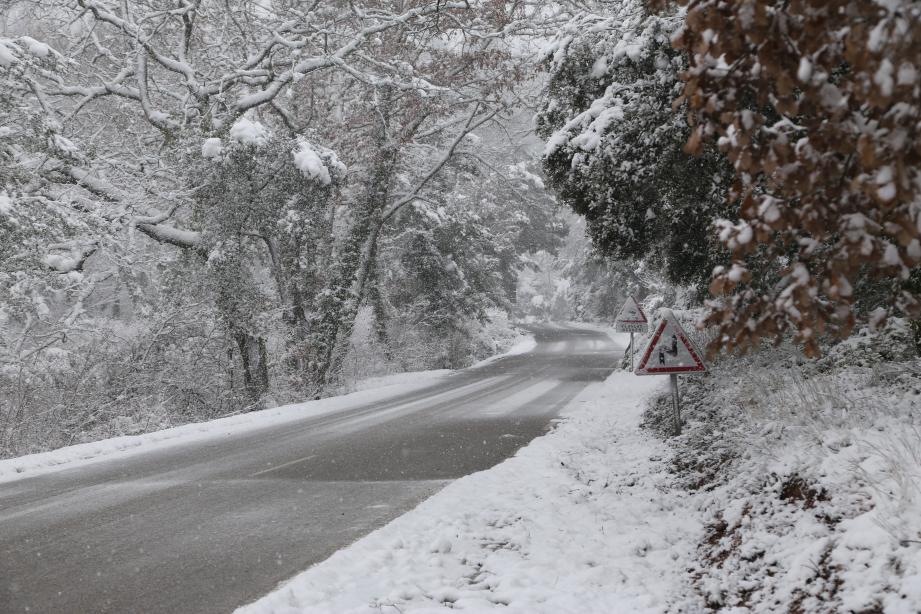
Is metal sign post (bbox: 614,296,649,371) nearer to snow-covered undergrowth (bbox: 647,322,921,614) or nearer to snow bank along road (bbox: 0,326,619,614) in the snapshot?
snow bank along road (bbox: 0,326,619,614)

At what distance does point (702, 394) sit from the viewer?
409 inches

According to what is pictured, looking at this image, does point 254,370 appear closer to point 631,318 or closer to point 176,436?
point 176,436

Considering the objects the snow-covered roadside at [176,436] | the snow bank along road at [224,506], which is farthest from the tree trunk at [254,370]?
the snow bank along road at [224,506]

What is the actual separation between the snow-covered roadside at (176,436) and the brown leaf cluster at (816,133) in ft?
34.5

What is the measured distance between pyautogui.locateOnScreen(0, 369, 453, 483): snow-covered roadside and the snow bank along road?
1.86ft

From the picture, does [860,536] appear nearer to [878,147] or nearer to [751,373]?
[878,147]

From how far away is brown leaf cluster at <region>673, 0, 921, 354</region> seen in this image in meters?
2.01

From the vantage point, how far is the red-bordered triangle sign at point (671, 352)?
8.20 metres

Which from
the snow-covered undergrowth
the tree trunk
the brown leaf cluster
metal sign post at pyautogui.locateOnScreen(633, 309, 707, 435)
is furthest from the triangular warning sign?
the brown leaf cluster

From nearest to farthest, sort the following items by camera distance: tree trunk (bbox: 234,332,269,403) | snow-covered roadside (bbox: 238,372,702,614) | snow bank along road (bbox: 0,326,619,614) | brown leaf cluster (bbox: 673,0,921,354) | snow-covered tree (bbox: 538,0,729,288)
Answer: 1. brown leaf cluster (bbox: 673,0,921,354)
2. snow-covered roadside (bbox: 238,372,702,614)
3. snow bank along road (bbox: 0,326,619,614)
4. snow-covered tree (bbox: 538,0,729,288)
5. tree trunk (bbox: 234,332,269,403)

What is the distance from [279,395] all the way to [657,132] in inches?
555

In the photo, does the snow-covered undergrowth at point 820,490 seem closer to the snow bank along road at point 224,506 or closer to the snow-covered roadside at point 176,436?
the snow bank along road at point 224,506

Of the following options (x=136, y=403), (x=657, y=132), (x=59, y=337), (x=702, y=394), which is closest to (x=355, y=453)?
(x=702, y=394)

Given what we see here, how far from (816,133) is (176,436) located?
1305 cm
